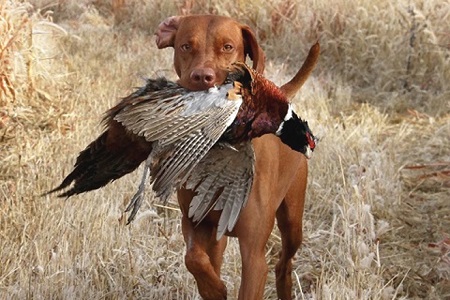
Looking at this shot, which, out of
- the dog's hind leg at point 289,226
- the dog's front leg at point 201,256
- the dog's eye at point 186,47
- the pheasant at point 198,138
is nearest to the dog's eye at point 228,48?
the dog's eye at point 186,47

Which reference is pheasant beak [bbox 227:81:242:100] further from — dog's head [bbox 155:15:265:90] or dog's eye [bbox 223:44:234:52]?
dog's eye [bbox 223:44:234:52]

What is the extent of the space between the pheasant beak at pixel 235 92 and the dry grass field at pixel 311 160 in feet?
3.60

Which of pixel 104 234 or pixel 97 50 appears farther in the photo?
pixel 97 50

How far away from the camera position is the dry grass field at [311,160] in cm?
361

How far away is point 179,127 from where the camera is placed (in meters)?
2.32

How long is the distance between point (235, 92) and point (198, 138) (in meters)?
0.20

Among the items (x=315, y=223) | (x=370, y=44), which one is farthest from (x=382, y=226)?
(x=370, y=44)

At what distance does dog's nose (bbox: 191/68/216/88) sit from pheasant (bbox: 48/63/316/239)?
0.13 m

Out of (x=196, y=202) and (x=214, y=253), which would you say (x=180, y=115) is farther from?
(x=214, y=253)

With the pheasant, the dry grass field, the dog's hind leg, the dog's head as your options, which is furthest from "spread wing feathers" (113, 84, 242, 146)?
the dog's hind leg

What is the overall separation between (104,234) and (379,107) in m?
4.34

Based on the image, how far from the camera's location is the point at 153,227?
4238 millimetres

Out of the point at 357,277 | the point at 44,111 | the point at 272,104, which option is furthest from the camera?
the point at 44,111

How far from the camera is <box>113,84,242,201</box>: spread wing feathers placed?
232cm
